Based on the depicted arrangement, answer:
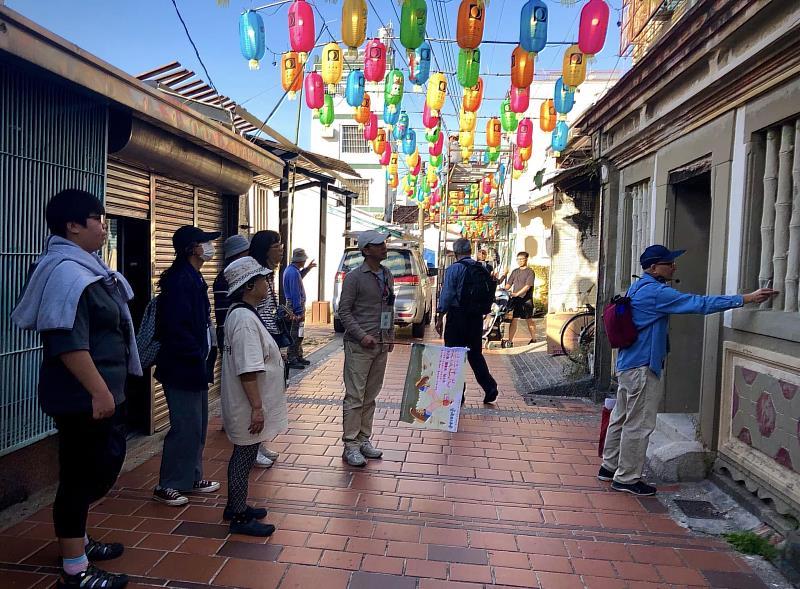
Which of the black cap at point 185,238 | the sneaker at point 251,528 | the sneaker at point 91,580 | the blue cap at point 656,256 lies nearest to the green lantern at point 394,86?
the blue cap at point 656,256

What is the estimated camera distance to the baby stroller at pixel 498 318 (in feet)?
37.6

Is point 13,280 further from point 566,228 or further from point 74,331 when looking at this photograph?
point 566,228

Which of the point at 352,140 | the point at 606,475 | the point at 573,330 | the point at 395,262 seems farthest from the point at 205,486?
the point at 352,140

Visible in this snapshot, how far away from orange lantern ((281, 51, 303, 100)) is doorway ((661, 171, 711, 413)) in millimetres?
5705

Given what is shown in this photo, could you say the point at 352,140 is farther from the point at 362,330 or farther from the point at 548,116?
the point at 362,330

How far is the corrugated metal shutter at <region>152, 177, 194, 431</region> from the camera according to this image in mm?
5375

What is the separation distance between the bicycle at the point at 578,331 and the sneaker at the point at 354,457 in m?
5.16

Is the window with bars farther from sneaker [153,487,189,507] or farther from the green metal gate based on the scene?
sneaker [153,487,189,507]

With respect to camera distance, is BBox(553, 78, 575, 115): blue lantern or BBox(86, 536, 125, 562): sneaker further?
BBox(553, 78, 575, 115): blue lantern

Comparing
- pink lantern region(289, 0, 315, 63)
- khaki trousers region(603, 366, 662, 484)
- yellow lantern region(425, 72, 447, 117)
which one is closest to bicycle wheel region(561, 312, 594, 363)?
yellow lantern region(425, 72, 447, 117)

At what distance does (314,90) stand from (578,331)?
A: 619 centimetres

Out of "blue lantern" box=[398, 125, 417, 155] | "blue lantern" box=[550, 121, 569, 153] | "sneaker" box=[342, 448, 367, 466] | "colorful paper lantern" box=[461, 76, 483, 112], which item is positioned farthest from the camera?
"blue lantern" box=[398, 125, 417, 155]

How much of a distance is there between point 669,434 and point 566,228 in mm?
7319

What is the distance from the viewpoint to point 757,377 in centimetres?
390
